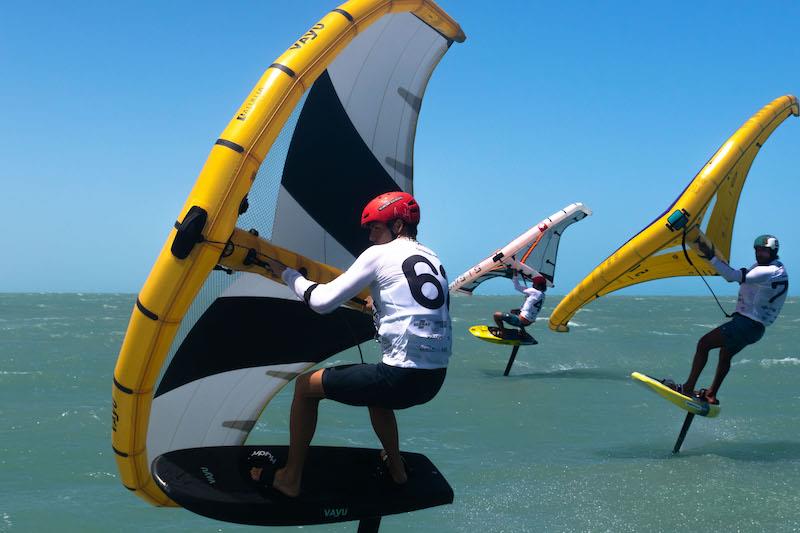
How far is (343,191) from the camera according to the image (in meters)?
5.75

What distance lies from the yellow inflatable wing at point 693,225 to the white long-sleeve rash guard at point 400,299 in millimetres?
5619

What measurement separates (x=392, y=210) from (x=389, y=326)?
0.64 meters

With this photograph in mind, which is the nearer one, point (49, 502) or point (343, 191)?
point (343, 191)

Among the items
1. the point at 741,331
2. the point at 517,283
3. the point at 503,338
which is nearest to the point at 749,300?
the point at 741,331

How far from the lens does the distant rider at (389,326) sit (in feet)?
12.7

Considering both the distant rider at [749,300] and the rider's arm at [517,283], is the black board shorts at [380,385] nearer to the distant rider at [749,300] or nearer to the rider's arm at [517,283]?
the distant rider at [749,300]

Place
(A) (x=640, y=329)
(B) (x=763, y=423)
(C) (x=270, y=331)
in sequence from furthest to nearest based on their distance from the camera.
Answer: (A) (x=640, y=329), (B) (x=763, y=423), (C) (x=270, y=331)

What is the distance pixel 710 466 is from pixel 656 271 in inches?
108

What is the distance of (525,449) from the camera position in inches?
470

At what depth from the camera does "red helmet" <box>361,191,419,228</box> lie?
4066 millimetres

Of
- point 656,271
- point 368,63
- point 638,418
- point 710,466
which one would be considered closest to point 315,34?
point 368,63

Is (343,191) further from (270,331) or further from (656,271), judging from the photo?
(656,271)

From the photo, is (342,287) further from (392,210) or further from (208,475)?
(208,475)

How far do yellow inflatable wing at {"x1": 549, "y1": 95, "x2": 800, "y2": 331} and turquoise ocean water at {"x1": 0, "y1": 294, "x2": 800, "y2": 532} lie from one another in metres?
2.50
